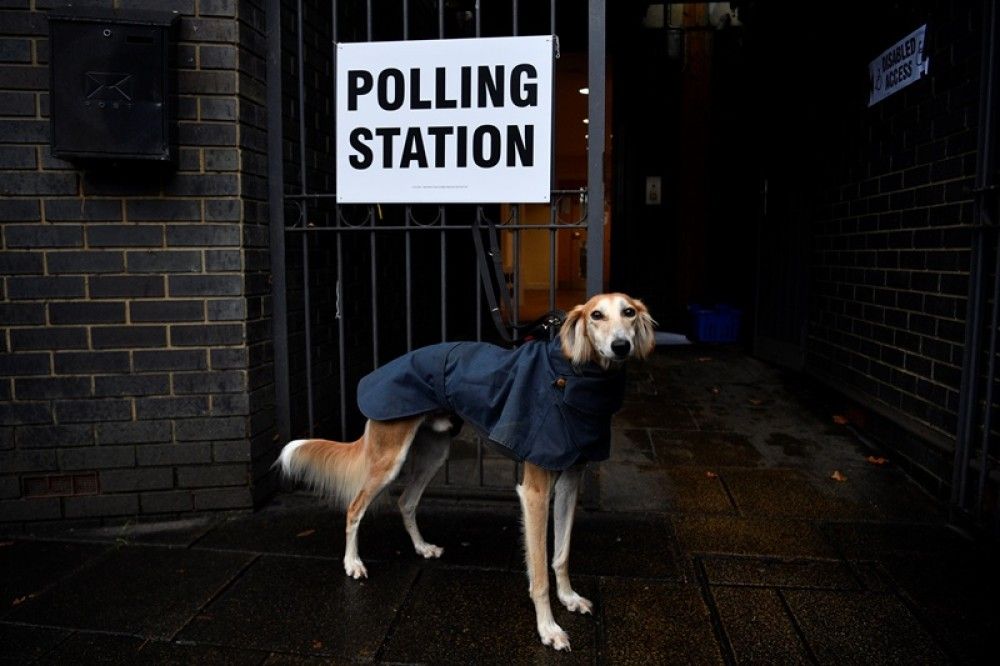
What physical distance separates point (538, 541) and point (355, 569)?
3.24ft

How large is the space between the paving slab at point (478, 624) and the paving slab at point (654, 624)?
0.28 feet

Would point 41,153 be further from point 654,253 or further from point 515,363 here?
point 654,253

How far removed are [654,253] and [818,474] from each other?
6213 millimetres

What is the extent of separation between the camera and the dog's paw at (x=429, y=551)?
11.5 feet

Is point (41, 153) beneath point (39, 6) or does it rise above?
beneath

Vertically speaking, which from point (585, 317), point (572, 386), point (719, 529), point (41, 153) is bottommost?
point (719, 529)

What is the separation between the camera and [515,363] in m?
3.01

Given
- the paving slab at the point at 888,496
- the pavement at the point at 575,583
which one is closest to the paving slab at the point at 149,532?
the pavement at the point at 575,583

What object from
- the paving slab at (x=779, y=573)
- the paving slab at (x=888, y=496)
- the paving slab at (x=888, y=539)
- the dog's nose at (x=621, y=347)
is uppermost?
the dog's nose at (x=621, y=347)

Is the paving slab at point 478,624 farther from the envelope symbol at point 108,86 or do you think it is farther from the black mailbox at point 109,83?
the envelope symbol at point 108,86

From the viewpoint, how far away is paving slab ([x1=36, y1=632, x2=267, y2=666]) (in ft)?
8.59

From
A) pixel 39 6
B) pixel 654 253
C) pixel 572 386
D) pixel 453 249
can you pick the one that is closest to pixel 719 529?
pixel 572 386

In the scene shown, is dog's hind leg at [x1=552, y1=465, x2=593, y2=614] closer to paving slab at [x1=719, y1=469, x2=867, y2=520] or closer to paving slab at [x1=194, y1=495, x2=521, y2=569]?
paving slab at [x1=194, y1=495, x2=521, y2=569]

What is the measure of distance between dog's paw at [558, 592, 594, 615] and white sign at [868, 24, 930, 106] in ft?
13.7
